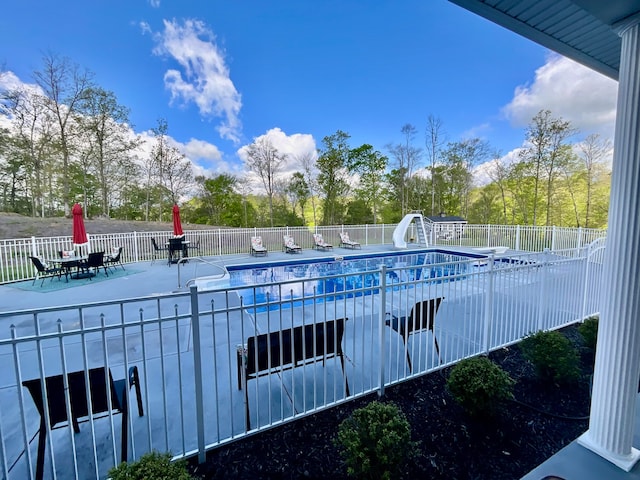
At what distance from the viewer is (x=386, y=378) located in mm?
2988

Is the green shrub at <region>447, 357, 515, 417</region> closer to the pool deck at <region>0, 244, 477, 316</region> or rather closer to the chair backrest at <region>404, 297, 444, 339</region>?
the chair backrest at <region>404, 297, 444, 339</region>

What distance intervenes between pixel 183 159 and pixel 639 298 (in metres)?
20.5

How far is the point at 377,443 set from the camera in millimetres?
1682

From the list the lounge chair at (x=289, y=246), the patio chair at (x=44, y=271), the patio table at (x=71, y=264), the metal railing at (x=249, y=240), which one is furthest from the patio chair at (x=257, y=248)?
the patio chair at (x=44, y=271)

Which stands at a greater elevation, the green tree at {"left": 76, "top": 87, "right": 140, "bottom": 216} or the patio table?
the green tree at {"left": 76, "top": 87, "right": 140, "bottom": 216}

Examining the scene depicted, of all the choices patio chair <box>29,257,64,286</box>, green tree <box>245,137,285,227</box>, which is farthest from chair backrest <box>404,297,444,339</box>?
green tree <box>245,137,285,227</box>

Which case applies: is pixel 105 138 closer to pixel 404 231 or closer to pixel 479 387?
pixel 404 231

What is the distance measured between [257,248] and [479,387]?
10707 millimetres

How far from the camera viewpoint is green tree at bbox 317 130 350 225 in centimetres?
2006

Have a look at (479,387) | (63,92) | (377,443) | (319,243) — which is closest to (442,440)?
(479,387)

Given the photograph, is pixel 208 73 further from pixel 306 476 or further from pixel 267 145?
pixel 306 476

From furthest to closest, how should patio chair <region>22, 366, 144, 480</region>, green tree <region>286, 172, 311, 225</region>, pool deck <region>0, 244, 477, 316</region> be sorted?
1. green tree <region>286, 172, 311, 225</region>
2. pool deck <region>0, 244, 477, 316</region>
3. patio chair <region>22, 366, 144, 480</region>

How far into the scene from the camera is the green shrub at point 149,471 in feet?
4.47

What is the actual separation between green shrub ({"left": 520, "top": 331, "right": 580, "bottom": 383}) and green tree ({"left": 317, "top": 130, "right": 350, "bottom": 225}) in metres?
18.6
